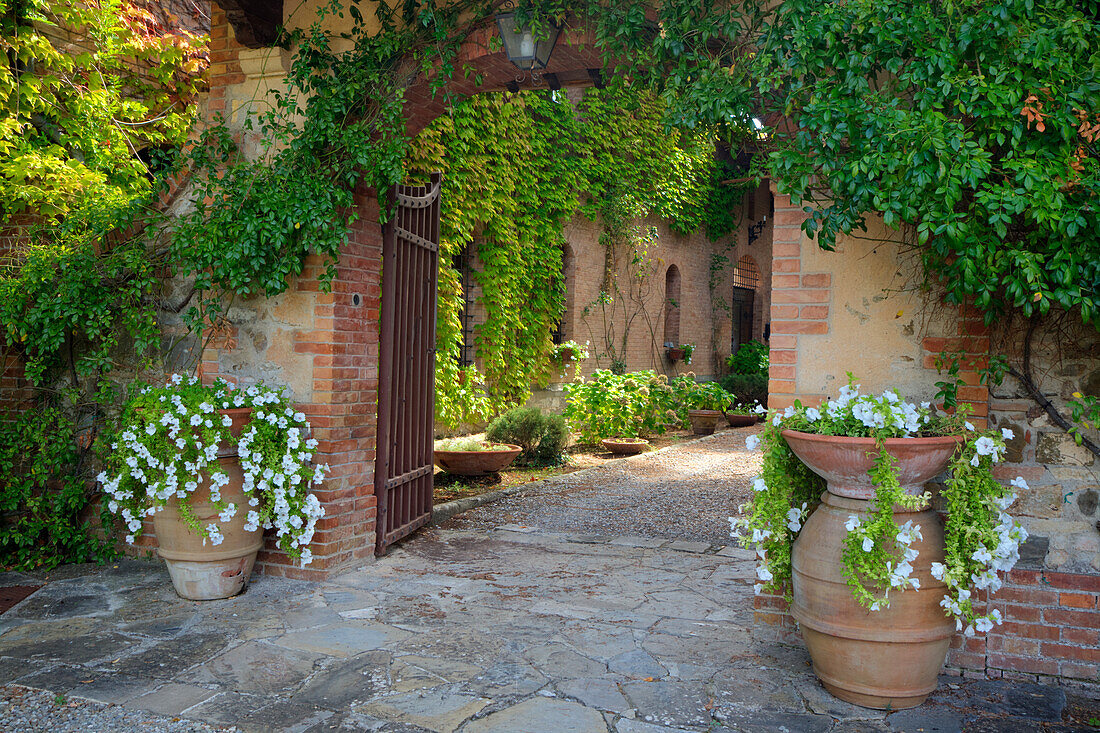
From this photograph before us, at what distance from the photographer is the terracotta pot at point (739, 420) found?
13224 mm

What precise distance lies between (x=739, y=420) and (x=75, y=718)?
37.4 ft

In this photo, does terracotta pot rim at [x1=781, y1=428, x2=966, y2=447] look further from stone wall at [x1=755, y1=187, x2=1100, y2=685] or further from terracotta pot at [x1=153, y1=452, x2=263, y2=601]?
terracotta pot at [x1=153, y1=452, x2=263, y2=601]

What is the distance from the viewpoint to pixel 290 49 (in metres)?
4.66

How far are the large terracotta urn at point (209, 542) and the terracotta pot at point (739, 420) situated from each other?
9.97m

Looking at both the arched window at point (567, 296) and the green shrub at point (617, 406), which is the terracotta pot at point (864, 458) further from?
the arched window at point (567, 296)

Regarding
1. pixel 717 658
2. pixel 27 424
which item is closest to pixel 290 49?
pixel 27 424

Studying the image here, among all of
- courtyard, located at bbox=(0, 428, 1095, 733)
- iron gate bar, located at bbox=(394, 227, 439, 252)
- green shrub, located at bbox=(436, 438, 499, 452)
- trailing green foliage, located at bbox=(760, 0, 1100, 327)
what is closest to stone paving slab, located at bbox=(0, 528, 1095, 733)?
courtyard, located at bbox=(0, 428, 1095, 733)

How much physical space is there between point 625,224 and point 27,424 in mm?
9071

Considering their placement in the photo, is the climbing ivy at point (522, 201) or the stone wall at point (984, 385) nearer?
the stone wall at point (984, 385)

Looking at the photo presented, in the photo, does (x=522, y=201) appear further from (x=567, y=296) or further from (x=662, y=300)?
(x=662, y=300)

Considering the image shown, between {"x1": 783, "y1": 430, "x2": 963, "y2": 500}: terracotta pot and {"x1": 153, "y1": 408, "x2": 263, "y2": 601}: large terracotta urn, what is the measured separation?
2838 mm

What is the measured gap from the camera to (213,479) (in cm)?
410

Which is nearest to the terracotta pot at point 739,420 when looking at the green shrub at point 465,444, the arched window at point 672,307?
the arched window at point 672,307

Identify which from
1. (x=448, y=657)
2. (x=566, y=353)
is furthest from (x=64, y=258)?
(x=566, y=353)
